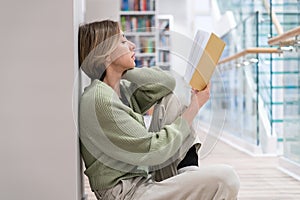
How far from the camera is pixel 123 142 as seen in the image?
171 centimetres

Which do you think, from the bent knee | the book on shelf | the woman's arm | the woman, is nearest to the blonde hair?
the woman

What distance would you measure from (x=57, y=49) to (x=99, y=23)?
0.23 metres

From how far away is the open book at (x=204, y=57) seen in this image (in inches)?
73.2

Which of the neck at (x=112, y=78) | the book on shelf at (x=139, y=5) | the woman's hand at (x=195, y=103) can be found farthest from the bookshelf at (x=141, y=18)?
the woman's hand at (x=195, y=103)

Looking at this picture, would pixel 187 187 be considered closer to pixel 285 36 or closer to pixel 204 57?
pixel 204 57

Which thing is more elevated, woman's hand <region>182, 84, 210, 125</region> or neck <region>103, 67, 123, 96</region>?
neck <region>103, 67, 123, 96</region>

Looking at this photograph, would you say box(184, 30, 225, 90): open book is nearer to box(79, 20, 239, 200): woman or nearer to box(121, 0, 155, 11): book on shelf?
box(79, 20, 239, 200): woman

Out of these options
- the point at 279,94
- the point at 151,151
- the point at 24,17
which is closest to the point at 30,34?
the point at 24,17

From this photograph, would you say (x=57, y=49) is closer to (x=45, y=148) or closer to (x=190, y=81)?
(x=45, y=148)

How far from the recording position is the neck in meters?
1.91

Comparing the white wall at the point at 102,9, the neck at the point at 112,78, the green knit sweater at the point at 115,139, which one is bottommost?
the green knit sweater at the point at 115,139

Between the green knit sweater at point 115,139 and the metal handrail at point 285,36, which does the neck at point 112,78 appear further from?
the metal handrail at point 285,36

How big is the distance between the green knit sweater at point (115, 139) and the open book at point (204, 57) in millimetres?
190

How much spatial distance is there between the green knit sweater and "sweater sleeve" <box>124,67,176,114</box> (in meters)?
0.20
